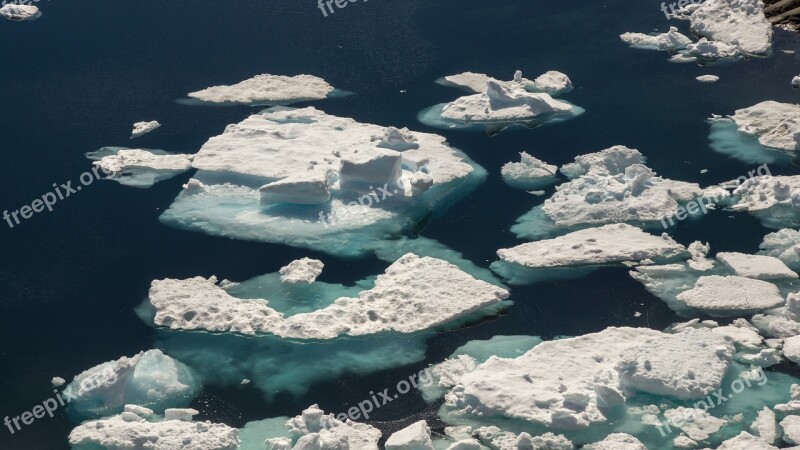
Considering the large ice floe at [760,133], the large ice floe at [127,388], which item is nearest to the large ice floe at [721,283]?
the large ice floe at [760,133]

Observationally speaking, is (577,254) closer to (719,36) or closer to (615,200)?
(615,200)

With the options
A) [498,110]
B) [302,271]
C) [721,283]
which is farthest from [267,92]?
[721,283]

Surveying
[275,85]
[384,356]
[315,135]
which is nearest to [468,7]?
[275,85]

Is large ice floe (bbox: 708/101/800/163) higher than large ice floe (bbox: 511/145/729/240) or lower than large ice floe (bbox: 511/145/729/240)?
lower

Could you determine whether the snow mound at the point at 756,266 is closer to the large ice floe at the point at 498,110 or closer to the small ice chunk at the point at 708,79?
the large ice floe at the point at 498,110

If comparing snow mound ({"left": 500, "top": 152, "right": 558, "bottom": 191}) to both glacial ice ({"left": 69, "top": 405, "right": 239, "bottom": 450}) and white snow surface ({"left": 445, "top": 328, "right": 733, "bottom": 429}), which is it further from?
glacial ice ({"left": 69, "top": 405, "right": 239, "bottom": 450})

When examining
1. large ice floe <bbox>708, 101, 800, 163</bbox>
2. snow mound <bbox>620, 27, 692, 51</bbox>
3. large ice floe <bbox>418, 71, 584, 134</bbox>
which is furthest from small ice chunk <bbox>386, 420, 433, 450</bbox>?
snow mound <bbox>620, 27, 692, 51</bbox>
